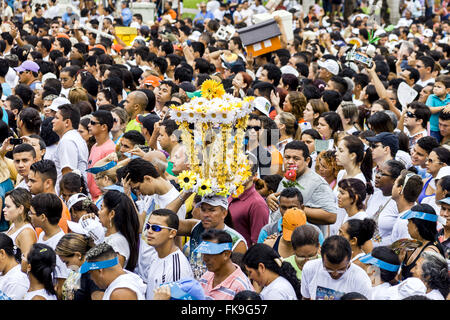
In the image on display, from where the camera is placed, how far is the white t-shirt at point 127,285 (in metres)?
4.88

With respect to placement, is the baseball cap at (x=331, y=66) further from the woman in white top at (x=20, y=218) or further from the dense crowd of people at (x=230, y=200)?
the woman in white top at (x=20, y=218)

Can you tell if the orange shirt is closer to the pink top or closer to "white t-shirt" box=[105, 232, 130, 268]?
"white t-shirt" box=[105, 232, 130, 268]

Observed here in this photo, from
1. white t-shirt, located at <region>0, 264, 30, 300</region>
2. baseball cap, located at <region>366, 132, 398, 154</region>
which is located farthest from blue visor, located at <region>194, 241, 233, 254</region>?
baseball cap, located at <region>366, 132, 398, 154</region>

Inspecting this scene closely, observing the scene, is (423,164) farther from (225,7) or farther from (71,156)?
(225,7)

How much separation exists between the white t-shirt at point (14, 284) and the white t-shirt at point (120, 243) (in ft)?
2.30

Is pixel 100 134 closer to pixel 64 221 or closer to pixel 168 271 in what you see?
pixel 64 221

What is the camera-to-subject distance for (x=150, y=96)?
1013 cm

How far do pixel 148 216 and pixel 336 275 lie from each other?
1808 millimetres

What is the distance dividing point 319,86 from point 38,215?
738 cm

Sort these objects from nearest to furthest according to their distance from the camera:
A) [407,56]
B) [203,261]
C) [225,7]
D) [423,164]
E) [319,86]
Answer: [203,261]
[423,164]
[319,86]
[407,56]
[225,7]

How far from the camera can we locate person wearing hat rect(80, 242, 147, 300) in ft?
16.0

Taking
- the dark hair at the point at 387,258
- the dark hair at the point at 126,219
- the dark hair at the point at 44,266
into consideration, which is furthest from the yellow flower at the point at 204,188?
the dark hair at the point at 387,258

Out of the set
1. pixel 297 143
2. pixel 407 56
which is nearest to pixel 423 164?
pixel 297 143

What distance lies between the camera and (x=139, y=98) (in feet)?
32.4
